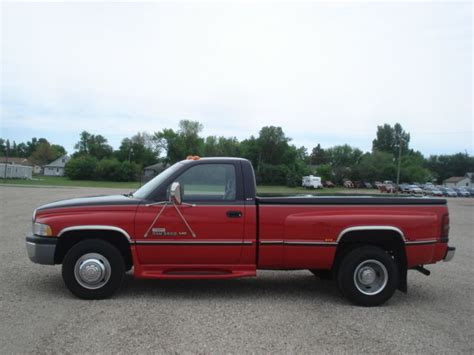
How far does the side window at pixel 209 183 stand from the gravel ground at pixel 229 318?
1.36m

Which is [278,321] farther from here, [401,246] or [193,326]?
[401,246]

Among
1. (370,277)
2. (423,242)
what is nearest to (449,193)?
(423,242)

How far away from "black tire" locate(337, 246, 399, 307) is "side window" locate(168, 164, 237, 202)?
173 cm

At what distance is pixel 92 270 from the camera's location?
548 cm

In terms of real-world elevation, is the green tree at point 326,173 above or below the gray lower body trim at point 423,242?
above

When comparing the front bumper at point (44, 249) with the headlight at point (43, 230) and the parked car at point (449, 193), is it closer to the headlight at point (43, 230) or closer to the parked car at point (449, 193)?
the headlight at point (43, 230)

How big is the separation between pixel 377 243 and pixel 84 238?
391 centimetres

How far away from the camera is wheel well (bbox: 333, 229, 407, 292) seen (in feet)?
18.7

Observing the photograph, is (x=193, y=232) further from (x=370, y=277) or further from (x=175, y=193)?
(x=370, y=277)

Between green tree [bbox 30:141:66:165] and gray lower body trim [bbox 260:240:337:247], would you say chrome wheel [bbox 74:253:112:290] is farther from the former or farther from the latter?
green tree [bbox 30:141:66:165]

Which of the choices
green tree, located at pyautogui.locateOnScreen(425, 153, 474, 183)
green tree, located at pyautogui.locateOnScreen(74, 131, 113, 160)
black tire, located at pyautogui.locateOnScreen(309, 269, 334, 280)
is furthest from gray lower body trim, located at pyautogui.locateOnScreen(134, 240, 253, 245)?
green tree, located at pyautogui.locateOnScreen(425, 153, 474, 183)

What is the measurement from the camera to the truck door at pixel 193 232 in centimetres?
549

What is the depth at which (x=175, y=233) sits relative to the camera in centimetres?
549

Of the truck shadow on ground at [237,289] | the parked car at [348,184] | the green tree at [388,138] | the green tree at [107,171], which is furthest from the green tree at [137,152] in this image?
the truck shadow on ground at [237,289]
